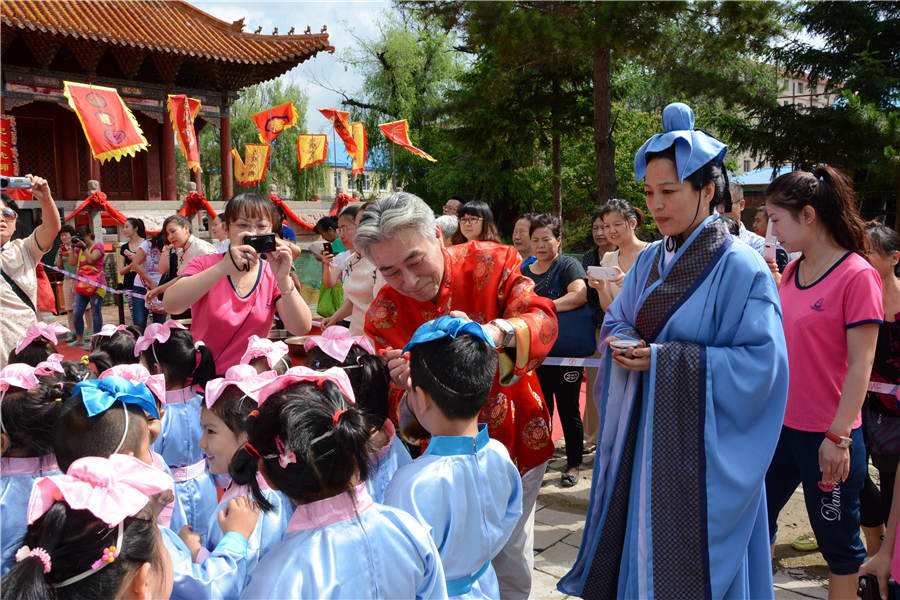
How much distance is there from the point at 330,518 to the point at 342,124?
12876 millimetres

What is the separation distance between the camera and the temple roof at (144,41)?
40.6 ft

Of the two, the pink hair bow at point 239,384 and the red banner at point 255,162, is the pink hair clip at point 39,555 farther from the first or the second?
the red banner at point 255,162

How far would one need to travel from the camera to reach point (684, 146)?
1.94 metres

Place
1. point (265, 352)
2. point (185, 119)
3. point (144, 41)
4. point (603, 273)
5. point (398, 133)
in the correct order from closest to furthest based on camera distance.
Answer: point (265, 352) → point (603, 273) → point (185, 119) → point (398, 133) → point (144, 41)

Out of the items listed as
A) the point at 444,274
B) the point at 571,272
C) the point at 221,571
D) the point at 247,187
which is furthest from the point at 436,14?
the point at 247,187

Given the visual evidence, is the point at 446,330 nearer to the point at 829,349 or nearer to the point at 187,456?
the point at 829,349

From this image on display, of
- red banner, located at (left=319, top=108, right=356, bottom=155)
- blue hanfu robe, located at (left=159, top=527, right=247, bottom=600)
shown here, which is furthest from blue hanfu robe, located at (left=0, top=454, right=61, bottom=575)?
red banner, located at (left=319, top=108, right=356, bottom=155)

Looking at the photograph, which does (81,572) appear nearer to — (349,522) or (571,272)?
(349,522)

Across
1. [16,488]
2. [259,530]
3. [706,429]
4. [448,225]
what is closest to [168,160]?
[448,225]

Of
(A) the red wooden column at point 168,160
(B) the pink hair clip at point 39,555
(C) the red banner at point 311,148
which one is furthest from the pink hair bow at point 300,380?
(A) the red wooden column at point 168,160

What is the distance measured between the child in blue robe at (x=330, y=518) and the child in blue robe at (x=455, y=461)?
0.47ft

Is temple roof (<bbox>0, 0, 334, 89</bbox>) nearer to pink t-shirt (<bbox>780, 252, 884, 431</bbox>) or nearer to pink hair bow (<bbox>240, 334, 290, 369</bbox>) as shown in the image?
pink hair bow (<bbox>240, 334, 290, 369</bbox>)

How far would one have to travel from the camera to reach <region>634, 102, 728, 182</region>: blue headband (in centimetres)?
193

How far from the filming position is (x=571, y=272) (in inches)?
167
